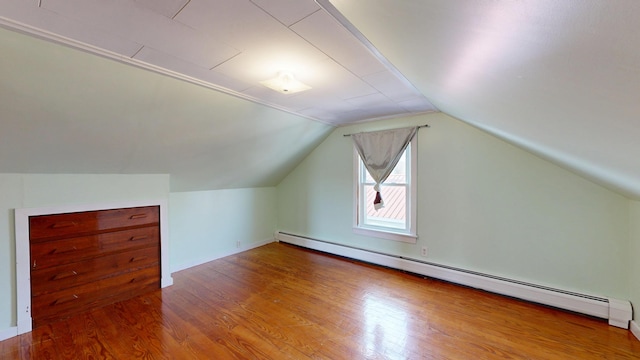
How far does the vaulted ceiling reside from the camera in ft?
2.44

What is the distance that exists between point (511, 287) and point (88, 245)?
4538 mm

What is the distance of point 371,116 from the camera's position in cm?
353

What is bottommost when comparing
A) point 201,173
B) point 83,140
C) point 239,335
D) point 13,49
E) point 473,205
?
point 239,335

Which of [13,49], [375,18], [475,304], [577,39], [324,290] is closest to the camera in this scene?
[577,39]

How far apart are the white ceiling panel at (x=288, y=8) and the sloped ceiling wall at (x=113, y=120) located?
121cm

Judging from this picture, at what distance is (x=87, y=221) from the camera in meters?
2.57

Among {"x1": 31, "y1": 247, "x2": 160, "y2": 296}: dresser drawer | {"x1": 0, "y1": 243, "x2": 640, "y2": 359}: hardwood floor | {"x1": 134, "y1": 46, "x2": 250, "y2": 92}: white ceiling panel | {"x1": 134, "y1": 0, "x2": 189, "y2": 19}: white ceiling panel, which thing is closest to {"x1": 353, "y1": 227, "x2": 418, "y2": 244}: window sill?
{"x1": 0, "y1": 243, "x2": 640, "y2": 359}: hardwood floor

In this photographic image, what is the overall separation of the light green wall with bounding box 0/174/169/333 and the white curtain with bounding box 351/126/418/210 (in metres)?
2.96

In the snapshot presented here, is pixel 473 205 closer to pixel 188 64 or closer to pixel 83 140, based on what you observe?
pixel 188 64

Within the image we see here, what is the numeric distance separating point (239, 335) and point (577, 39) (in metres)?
2.64

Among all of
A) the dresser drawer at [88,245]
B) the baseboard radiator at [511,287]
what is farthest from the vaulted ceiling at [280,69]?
the baseboard radiator at [511,287]

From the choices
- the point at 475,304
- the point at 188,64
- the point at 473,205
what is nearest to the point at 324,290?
the point at 475,304

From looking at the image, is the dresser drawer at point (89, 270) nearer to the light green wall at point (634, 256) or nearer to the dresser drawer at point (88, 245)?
the dresser drawer at point (88, 245)

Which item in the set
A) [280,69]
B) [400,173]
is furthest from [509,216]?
[280,69]
